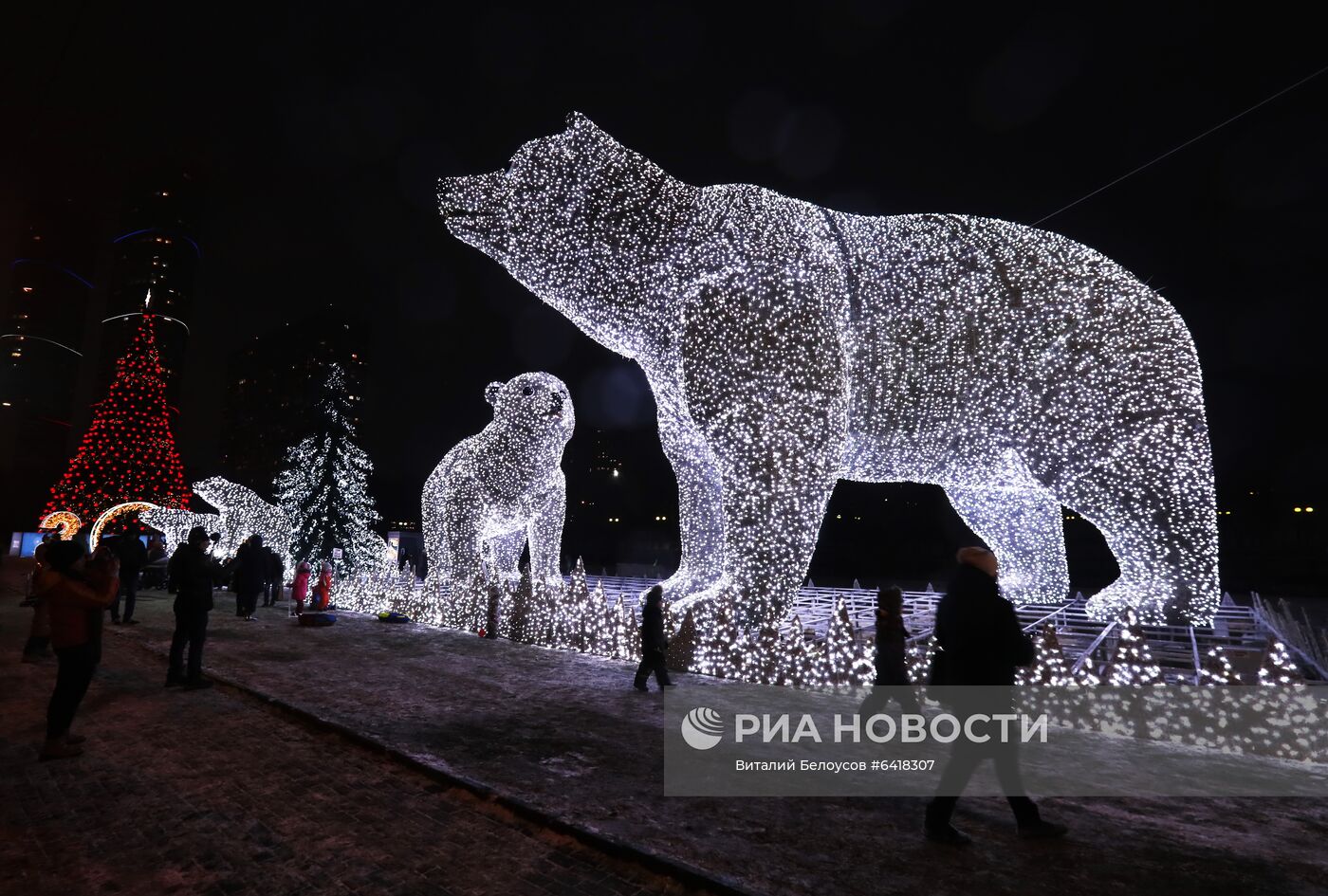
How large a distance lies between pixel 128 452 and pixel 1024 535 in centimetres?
2829

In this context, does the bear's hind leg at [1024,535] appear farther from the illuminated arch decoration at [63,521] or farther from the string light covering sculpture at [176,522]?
the illuminated arch decoration at [63,521]

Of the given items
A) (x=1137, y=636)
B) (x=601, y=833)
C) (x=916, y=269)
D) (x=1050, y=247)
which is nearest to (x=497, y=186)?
(x=916, y=269)

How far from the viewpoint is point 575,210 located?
19.5ft

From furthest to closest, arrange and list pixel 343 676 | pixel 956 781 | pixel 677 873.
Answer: pixel 343 676
pixel 956 781
pixel 677 873

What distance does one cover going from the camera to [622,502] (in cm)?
3631

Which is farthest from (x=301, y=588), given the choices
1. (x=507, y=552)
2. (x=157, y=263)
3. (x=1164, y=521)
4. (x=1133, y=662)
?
(x=157, y=263)

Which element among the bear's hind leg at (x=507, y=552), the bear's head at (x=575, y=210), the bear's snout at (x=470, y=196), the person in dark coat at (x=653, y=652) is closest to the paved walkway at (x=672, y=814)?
the person in dark coat at (x=653, y=652)

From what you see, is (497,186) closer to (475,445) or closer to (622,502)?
(475,445)

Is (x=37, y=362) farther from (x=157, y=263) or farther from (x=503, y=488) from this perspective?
(x=503, y=488)

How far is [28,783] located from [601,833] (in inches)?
108

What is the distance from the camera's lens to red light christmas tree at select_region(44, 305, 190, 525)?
23406 millimetres

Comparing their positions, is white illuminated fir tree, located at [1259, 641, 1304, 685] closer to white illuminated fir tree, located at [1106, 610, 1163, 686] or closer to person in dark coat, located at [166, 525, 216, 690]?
white illuminated fir tree, located at [1106, 610, 1163, 686]

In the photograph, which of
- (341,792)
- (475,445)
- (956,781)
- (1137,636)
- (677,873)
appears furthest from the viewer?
(475,445)

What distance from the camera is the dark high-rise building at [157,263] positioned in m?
65.8
